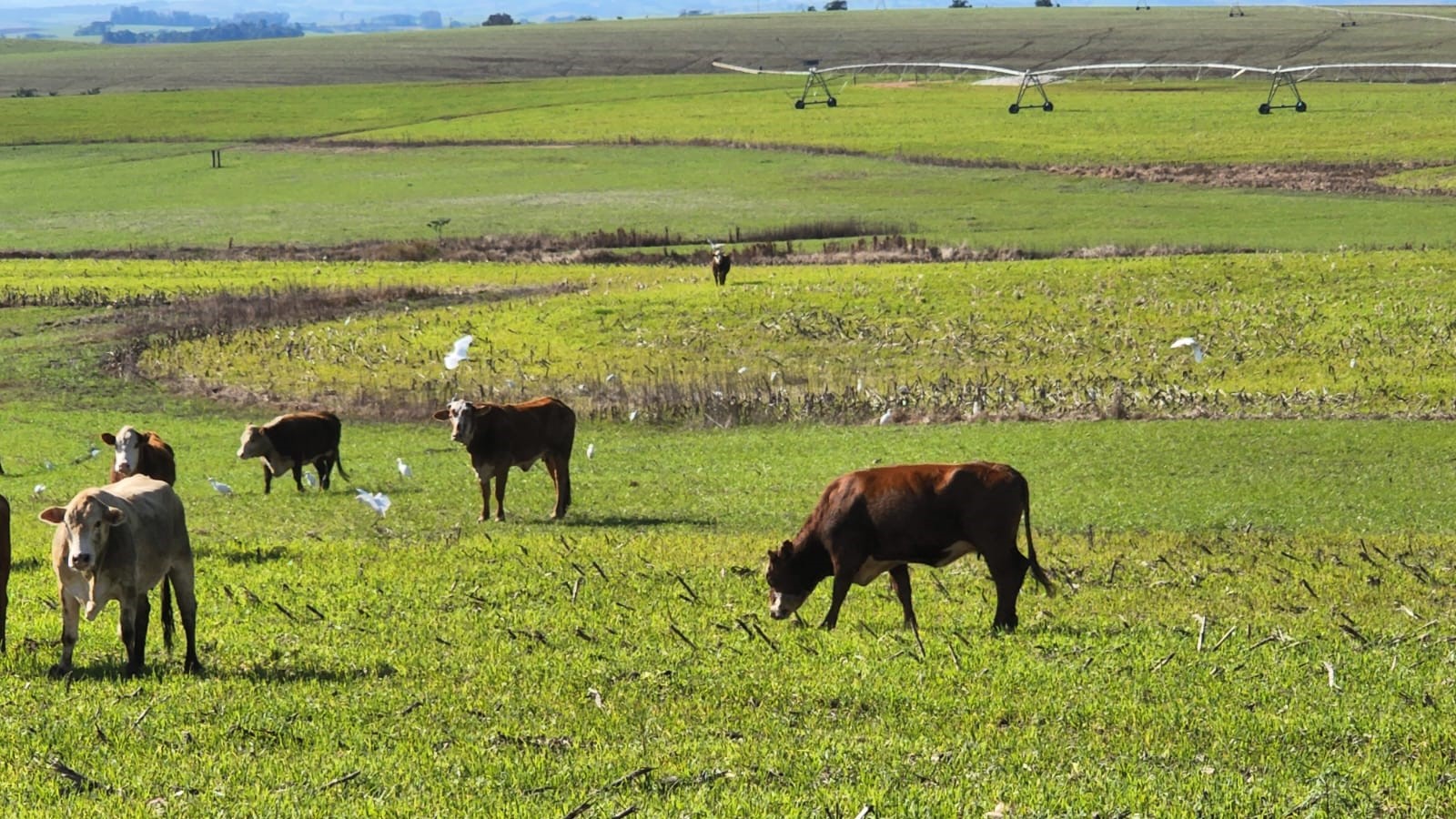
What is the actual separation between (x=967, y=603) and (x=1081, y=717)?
578cm

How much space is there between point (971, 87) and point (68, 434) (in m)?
124

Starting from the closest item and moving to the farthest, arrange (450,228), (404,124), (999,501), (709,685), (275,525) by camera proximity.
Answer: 1. (709,685)
2. (999,501)
3. (275,525)
4. (450,228)
5. (404,124)

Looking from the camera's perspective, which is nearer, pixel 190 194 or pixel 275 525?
pixel 275 525

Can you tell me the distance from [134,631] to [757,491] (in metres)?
15.8

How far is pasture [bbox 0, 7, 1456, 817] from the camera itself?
1058 cm

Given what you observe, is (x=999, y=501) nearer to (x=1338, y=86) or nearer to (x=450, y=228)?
(x=450, y=228)

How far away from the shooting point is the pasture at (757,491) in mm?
10578

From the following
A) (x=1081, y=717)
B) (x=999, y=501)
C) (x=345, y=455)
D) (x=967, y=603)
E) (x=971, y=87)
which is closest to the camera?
(x=1081, y=717)

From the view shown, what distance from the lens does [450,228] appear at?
7619cm

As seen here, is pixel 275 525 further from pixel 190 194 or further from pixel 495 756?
pixel 190 194

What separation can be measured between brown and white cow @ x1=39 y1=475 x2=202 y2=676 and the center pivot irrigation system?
10677 centimetres

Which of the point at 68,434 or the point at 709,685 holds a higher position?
the point at 709,685

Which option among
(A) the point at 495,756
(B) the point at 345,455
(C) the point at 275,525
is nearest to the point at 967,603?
(A) the point at 495,756

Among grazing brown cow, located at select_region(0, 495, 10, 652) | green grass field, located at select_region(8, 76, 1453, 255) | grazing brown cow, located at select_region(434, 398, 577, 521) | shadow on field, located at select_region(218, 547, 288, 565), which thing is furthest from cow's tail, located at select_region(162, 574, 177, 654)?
green grass field, located at select_region(8, 76, 1453, 255)
